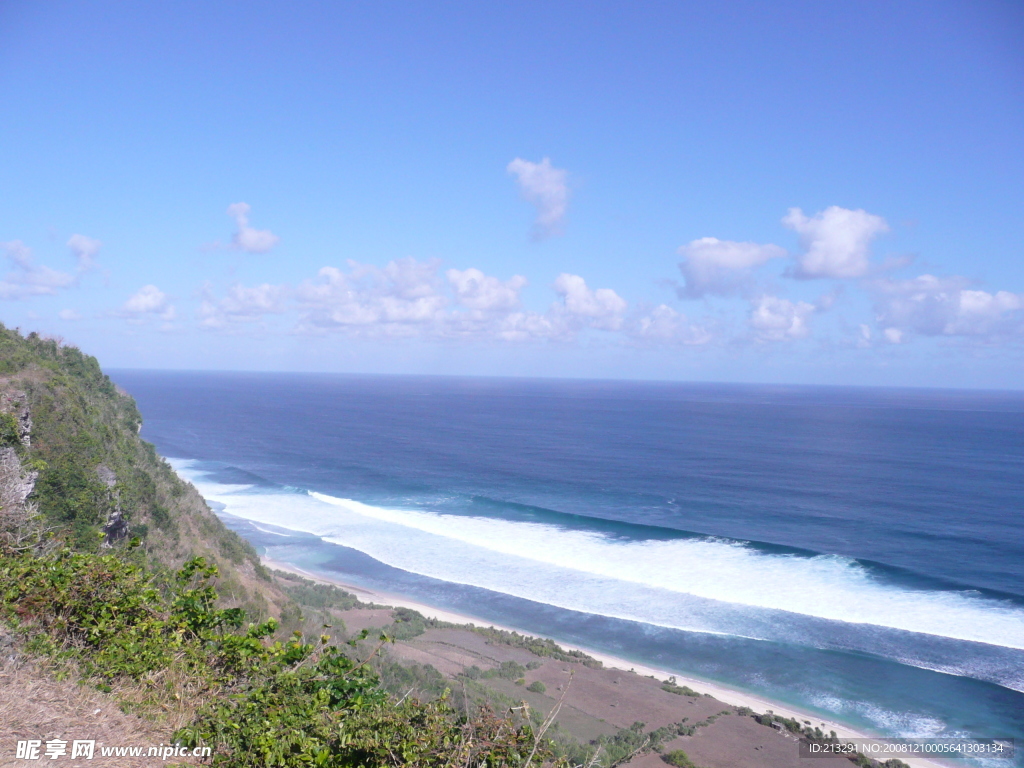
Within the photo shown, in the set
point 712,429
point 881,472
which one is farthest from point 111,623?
point 712,429

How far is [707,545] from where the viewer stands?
38781mm

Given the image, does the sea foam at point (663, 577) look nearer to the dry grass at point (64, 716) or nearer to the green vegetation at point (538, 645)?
the green vegetation at point (538, 645)

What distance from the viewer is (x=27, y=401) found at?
16750 mm

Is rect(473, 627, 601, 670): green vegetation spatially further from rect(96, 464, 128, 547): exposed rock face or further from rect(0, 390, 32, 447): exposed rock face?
rect(0, 390, 32, 447): exposed rock face

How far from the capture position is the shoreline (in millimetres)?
20266

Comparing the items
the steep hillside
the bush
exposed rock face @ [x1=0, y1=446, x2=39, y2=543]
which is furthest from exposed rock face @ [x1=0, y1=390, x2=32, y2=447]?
the bush

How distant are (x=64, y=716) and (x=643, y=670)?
22.6 metres

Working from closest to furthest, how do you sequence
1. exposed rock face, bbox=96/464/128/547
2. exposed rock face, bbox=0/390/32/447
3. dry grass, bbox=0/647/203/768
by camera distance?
dry grass, bbox=0/647/203/768
exposed rock face, bbox=0/390/32/447
exposed rock face, bbox=96/464/128/547

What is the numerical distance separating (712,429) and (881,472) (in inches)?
1480

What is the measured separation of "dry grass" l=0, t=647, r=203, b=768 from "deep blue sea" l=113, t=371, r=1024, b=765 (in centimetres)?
2284

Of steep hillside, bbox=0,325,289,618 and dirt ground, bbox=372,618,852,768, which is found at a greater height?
steep hillside, bbox=0,325,289,618

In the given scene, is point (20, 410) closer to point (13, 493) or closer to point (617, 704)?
point (13, 493)

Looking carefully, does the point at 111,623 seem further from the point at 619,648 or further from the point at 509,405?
the point at 509,405

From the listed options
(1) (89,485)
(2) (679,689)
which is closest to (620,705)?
(2) (679,689)
